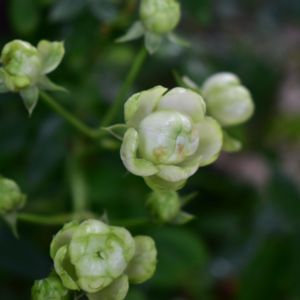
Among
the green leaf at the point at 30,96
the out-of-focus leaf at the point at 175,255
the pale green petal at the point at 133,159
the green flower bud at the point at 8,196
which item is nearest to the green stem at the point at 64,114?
the green leaf at the point at 30,96

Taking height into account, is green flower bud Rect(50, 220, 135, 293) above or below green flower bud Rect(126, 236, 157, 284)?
above

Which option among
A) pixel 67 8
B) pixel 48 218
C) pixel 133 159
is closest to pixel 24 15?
pixel 67 8

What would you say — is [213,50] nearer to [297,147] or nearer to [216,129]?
[297,147]

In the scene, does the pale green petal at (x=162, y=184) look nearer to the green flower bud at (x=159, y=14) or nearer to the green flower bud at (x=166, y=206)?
the green flower bud at (x=166, y=206)

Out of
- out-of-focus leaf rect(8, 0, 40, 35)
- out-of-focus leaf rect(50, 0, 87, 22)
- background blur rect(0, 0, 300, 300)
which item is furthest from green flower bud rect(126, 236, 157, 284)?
out-of-focus leaf rect(8, 0, 40, 35)

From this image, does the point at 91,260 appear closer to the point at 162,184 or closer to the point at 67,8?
the point at 162,184

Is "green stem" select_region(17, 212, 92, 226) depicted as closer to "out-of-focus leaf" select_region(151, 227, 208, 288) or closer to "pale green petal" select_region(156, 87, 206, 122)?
"pale green petal" select_region(156, 87, 206, 122)

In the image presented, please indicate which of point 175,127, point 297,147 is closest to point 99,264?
point 175,127
